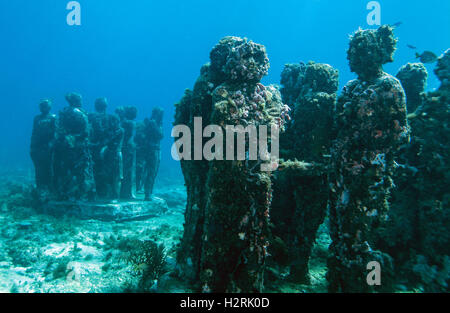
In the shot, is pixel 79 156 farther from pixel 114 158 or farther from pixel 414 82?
pixel 414 82

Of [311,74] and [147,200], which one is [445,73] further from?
[147,200]

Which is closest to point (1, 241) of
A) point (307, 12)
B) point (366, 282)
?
point (366, 282)

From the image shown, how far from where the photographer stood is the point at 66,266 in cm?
725

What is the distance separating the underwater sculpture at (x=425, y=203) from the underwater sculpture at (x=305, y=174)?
2305 millimetres

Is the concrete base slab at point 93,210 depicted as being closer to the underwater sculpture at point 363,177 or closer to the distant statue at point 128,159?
the distant statue at point 128,159

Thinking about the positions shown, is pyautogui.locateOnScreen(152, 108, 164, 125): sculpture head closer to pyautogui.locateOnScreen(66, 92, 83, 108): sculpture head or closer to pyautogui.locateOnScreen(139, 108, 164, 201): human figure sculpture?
pyautogui.locateOnScreen(139, 108, 164, 201): human figure sculpture

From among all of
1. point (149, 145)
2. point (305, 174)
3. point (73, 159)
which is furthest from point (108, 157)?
point (305, 174)

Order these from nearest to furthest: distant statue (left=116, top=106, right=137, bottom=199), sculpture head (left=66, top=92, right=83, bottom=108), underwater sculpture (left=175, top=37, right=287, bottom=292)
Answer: underwater sculpture (left=175, top=37, right=287, bottom=292) → sculpture head (left=66, top=92, right=83, bottom=108) → distant statue (left=116, top=106, right=137, bottom=199)

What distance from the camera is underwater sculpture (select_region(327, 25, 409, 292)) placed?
14.9 ft

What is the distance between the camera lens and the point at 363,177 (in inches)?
181

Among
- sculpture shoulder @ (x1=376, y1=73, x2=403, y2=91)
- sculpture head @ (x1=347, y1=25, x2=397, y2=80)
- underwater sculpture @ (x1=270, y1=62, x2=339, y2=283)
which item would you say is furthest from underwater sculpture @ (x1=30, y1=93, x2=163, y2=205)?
sculpture shoulder @ (x1=376, y1=73, x2=403, y2=91)

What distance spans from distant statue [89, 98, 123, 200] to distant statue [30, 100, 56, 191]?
205 centimetres
